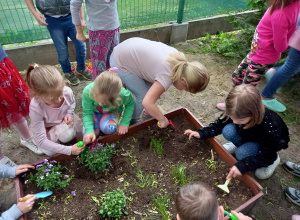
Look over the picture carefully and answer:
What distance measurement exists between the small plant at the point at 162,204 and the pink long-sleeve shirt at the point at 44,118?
2.77 feet

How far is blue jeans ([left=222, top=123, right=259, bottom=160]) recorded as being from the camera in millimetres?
2143

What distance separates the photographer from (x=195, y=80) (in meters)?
1.90

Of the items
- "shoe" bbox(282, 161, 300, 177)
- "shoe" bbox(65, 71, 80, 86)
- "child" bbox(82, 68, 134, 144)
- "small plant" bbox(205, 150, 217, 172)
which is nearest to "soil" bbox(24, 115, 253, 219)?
"small plant" bbox(205, 150, 217, 172)

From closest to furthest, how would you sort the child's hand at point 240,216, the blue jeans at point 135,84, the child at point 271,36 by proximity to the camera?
the child's hand at point 240,216 → the child at point 271,36 → the blue jeans at point 135,84

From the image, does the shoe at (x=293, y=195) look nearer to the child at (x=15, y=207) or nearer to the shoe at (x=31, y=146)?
the child at (x=15, y=207)

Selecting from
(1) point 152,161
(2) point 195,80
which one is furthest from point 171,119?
(2) point 195,80

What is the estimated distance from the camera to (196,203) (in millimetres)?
1151

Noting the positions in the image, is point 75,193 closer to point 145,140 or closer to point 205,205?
point 145,140

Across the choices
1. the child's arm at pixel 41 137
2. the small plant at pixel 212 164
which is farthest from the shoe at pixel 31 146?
the small plant at pixel 212 164

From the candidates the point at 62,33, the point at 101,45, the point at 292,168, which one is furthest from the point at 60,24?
the point at 292,168

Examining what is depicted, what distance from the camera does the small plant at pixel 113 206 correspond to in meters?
1.68

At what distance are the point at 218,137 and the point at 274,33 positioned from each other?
1.27 meters

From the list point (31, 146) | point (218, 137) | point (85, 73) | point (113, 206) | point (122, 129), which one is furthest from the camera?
point (85, 73)

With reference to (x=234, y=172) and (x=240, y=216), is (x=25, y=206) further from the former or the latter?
(x=234, y=172)
